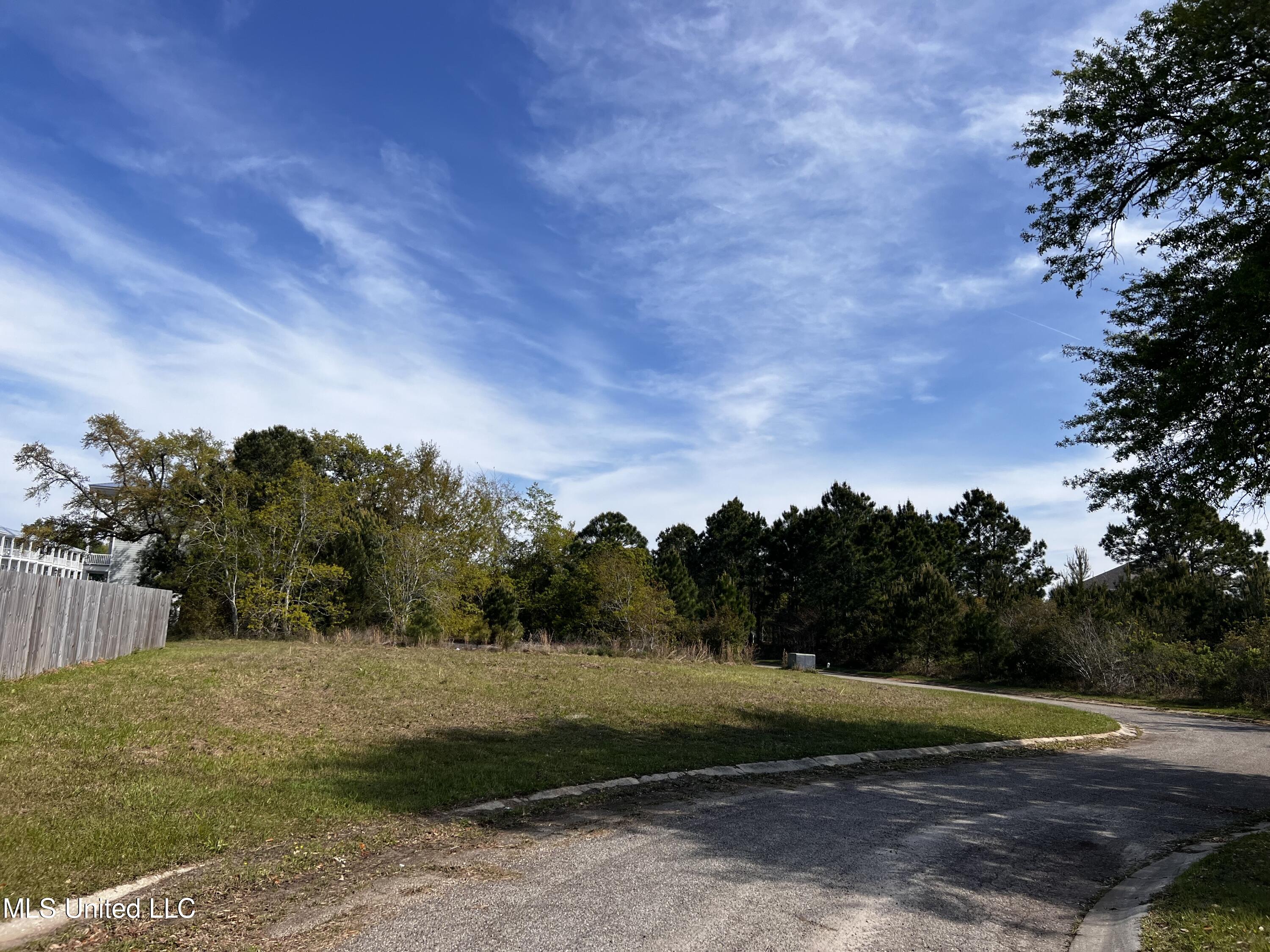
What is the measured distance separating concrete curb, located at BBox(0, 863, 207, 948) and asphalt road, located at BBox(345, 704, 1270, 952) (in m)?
1.80

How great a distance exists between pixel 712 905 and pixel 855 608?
47.7m

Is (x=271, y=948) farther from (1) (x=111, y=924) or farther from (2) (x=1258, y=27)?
(2) (x=1258, y=27)

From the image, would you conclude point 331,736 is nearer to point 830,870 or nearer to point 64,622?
point 830,870

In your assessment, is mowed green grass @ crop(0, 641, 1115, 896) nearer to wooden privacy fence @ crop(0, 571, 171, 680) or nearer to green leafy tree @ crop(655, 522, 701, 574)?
wooden privacy fence @ crop(0, 571, 171, 680)

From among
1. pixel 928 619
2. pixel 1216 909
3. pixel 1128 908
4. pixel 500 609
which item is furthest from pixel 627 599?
pixel 1216 909

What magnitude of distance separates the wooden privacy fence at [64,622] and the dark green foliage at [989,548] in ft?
178

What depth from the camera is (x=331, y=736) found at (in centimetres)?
1079

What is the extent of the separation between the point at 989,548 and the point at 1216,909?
6125 centimetres

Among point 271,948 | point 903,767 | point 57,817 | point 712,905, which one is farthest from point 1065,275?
point 57,817

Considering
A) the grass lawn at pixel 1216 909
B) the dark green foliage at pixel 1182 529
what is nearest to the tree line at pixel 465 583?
the dark green foliage at pixel 1182 529

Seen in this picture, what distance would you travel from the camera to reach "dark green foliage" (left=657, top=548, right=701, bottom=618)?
47656 millimetres

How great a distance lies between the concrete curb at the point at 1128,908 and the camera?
15.8 ft

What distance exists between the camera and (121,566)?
128ft

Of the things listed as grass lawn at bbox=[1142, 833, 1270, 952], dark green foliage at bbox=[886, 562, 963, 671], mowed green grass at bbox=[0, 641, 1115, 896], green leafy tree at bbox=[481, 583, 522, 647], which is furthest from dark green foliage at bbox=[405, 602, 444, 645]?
dark green foliage at bbox=[886, 562, 963, 671]
